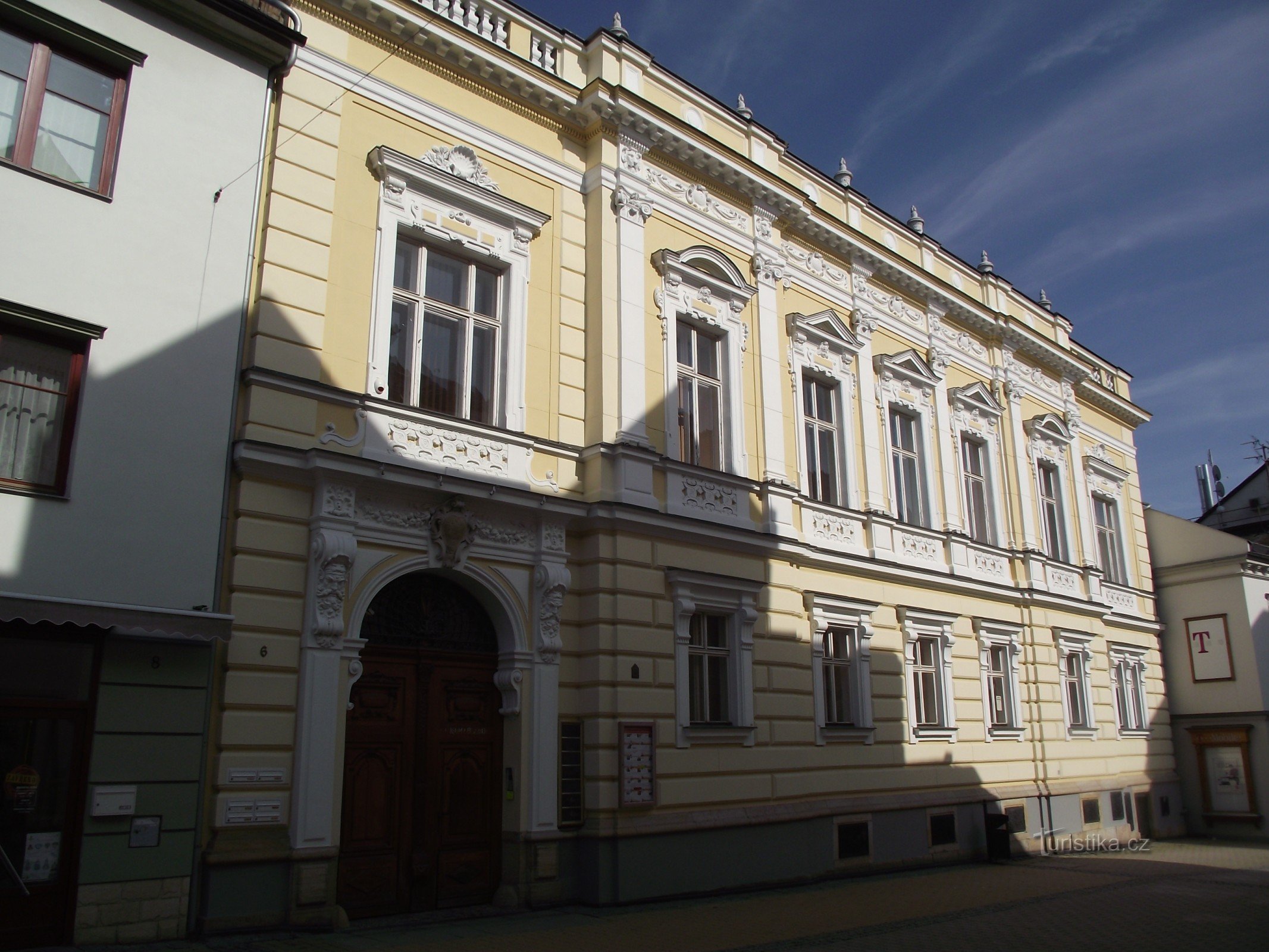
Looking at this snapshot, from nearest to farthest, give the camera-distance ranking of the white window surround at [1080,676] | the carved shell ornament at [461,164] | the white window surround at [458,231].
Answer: the white window surround at [458,231] → the carved shell ornament at [461,164] → the white window surround at [1080,676]

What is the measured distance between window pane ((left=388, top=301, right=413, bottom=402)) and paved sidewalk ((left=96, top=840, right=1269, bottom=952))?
5.90 metres

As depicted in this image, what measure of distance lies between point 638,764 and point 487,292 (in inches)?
251

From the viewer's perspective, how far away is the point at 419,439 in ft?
40.0

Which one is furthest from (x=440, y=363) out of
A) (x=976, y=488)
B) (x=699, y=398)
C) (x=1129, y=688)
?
(x=1129, y=688)

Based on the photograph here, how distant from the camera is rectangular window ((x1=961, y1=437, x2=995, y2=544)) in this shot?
21.2m

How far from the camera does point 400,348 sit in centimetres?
1261

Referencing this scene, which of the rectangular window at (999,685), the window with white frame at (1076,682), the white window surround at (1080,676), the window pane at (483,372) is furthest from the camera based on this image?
the window with white frame at (1076,682)

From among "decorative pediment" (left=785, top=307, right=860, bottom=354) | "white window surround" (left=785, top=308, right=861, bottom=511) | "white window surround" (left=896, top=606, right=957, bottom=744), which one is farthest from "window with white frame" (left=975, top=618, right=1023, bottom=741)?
"decorative pediment" (left=785, top=307, right=860, bottom=354)

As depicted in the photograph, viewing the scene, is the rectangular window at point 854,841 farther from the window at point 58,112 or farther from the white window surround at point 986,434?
the window at point 58,112

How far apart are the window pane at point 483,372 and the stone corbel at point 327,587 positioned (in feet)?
8.99

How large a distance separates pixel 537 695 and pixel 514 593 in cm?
127

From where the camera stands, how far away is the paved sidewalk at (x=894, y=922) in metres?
10.3

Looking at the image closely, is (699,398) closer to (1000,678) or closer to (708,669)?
(708,669)

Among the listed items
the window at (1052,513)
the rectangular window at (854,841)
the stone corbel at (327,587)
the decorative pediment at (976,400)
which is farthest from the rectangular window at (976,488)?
the stone corbel at (327,587)
